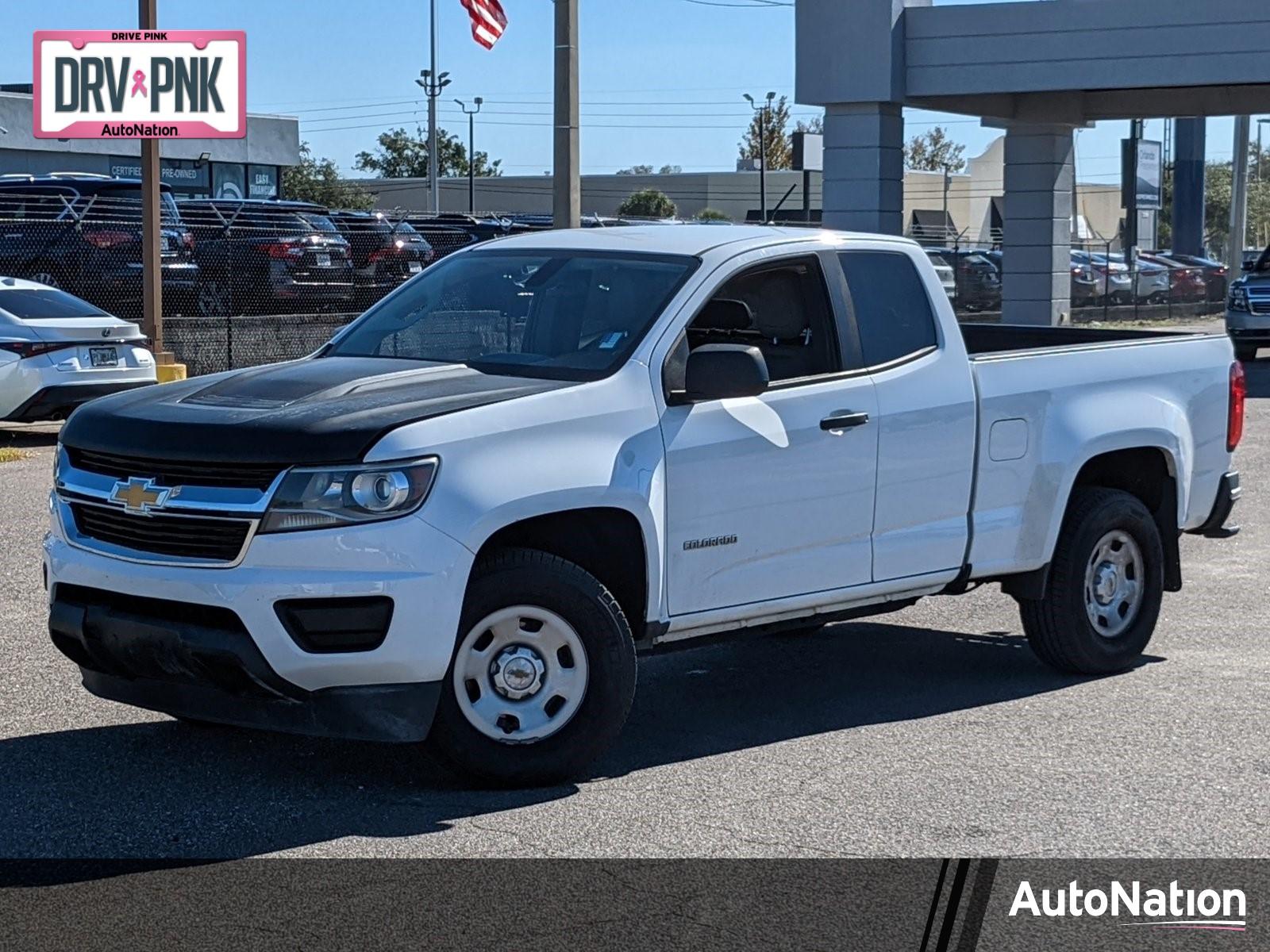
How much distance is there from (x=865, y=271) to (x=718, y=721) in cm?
190

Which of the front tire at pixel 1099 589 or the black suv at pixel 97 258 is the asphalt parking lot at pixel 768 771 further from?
the black suv at pixel 97 258

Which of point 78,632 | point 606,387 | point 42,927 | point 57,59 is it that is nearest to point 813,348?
point 606,387

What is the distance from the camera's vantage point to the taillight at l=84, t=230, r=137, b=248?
22906 millimetres

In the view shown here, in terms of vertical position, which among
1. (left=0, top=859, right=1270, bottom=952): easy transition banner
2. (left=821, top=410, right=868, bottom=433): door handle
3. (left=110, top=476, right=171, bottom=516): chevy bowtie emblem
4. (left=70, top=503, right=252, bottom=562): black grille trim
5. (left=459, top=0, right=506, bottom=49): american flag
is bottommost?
(left=0, top=859, right=1270, bottom=952): easy transition banner

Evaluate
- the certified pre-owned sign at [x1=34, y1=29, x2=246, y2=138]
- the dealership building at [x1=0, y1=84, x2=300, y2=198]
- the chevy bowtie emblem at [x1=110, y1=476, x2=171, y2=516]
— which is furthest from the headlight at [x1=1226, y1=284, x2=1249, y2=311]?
the dealership building at [x1=0, y1=84, x2=300, y2=198]

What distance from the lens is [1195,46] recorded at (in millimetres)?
23984

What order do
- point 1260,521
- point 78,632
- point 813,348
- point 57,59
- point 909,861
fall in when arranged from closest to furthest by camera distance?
point 909,861 < point 78,632 < point 813,348 < point 1260,521 < point 57,59

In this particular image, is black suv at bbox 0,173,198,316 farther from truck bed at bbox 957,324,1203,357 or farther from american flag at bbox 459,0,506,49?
truck bed at bbox 957,324,1203,357

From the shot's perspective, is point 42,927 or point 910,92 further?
point 910,92

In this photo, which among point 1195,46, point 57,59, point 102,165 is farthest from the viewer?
point 102,165

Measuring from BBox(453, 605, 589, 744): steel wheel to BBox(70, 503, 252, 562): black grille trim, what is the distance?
0.81m

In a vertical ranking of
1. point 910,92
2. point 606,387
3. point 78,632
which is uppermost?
point 910,92

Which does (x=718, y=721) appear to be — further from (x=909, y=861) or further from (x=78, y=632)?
(x=78, y=632)

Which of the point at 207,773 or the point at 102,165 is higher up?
the point at 102,165
